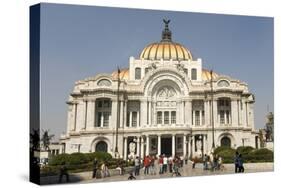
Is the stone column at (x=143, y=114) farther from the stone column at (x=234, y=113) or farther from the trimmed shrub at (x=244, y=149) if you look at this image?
the trimmed shrub at (x=244, y=149)

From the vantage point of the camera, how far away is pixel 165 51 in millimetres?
22062

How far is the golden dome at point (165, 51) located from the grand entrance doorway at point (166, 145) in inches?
133

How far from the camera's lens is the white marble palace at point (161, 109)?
828 inches

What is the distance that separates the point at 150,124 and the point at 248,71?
486cm

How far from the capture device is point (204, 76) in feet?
74.5

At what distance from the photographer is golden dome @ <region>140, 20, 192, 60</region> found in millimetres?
21281

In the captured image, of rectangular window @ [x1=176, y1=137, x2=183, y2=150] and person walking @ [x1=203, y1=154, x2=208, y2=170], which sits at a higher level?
rectangular window @ [x1=176, y1=137, x2=183, y2=150]

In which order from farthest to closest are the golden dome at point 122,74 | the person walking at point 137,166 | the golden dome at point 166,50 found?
the golden dome at point 166,50, the golden dome at point 122,74, the person walking at point 137,166

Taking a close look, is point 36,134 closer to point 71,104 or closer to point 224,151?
point 71,104

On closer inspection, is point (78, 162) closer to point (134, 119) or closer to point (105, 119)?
point (105, 119)

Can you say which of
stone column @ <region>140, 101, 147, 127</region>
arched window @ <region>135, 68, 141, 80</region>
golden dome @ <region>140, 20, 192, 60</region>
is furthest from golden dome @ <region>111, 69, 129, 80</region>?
stone column @ <region>140, 101, 147, 127</region>

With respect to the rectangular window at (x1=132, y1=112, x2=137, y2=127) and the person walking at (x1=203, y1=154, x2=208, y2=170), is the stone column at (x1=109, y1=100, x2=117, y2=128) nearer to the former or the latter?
the rectangular window at (x1=132, y1=112, x2=137, y2=127)

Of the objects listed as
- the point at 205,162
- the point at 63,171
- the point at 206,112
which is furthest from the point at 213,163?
the point at 63,171

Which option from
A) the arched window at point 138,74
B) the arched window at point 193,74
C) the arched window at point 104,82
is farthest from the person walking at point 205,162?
the arched window at point 104,82
